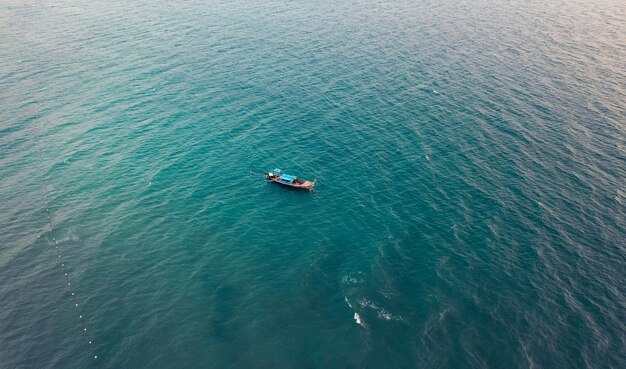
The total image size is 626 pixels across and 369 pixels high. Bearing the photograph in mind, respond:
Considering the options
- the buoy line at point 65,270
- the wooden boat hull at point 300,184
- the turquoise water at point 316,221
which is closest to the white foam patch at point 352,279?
the turquoise water at point 316,221

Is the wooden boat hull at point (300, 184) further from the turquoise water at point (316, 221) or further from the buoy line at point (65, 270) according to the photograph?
the buoy line at point (65, 270)

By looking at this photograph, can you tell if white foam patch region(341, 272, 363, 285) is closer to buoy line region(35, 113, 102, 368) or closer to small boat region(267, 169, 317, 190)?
small boat region(267, 169, 317, 190)

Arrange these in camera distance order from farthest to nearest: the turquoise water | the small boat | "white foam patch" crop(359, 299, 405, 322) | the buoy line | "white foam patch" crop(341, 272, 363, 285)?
1. the small boat
2. "white foam patch" crop(341, 272, 363, 285)
3. "white foam patch" crop(359, 299, 405, 322)
4. the turquoise water
5. the buoy line

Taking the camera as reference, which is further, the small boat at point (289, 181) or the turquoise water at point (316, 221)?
the small boat at point (289, 181)

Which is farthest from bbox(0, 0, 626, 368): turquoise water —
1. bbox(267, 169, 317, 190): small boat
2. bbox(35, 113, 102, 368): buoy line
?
bbox(267, 169, 317, 190): small boat

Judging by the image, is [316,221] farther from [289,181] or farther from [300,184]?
[289,181]

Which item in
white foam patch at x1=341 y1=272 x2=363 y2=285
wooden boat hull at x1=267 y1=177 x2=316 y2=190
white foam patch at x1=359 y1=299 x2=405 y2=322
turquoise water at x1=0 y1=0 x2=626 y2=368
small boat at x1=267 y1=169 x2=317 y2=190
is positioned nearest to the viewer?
turquoise water at x1=0 y1=0 x2=626 y2=368

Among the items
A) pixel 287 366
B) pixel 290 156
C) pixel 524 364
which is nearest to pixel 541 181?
pixel 524 364

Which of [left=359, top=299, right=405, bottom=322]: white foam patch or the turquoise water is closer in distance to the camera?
the turquoise water
